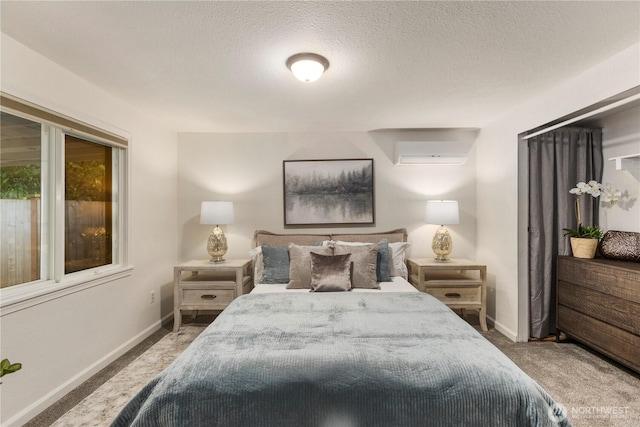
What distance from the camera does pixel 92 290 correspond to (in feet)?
8.43

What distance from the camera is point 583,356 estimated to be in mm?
2783

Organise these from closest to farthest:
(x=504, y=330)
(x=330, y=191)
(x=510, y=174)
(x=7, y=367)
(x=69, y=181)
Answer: (x=7, y=367)
(x=69, y=181)
(x=510, y=174)
(x=504, y=330)
(x=330, y=191)

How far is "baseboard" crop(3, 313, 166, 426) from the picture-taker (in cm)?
195

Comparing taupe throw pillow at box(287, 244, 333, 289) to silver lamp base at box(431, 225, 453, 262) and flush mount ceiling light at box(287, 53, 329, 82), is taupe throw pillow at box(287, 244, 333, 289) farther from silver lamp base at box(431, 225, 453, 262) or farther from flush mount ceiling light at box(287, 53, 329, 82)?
flush mount ceiling light at box(287, 53, 329, 82)

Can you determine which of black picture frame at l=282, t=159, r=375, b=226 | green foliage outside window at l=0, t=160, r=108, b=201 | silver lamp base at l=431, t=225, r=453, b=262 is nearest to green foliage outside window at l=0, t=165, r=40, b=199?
green foliage outside window at l=0, t=160, r=108, b=201

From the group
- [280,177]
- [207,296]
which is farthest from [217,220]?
[280,177]

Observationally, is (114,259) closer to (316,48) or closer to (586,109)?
(316,48)

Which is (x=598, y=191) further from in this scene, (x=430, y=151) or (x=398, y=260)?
(x=398, y=260)

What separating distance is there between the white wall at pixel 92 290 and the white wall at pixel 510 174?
3861 millimetres

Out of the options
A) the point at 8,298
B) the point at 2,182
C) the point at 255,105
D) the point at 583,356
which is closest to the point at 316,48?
the point at 255,105

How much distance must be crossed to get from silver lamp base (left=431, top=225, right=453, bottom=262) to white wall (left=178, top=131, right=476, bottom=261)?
305mm

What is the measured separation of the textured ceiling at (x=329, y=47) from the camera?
1660 millimetres

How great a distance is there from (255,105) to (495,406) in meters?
2.91

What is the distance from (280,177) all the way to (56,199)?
89.7 inches
